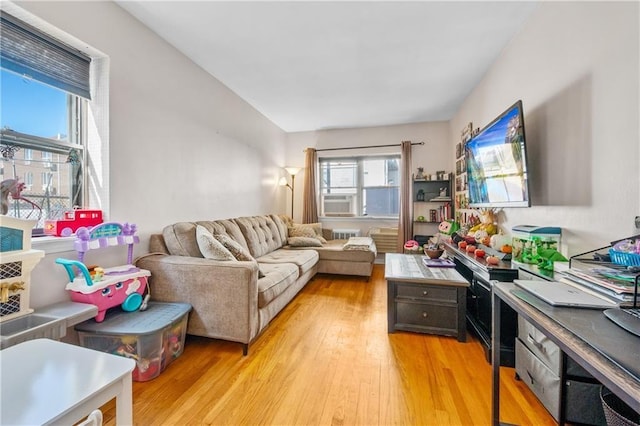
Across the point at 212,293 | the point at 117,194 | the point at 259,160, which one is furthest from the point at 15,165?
the point at 259,160

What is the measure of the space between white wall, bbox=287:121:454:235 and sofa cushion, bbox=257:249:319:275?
5.07ft

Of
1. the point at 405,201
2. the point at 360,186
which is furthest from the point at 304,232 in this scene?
the point at 405,201

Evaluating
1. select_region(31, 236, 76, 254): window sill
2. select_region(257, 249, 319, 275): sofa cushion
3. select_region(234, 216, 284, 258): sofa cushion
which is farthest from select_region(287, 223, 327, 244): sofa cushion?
select_region(31, 236, 76, 254): window sill

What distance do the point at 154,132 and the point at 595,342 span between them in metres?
2.72

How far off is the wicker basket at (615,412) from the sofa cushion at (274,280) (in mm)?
1796

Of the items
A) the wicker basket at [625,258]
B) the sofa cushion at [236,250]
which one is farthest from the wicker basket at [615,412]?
the sofa cushion at [236,250]

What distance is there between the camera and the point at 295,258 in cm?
307

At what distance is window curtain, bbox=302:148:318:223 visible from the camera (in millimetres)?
4828

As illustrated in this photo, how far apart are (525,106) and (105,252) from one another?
132 inches

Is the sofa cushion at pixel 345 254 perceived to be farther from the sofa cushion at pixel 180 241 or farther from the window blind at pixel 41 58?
the window blind at pixel 41 58

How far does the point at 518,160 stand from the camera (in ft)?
6.00

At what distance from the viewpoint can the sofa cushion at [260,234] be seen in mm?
3076

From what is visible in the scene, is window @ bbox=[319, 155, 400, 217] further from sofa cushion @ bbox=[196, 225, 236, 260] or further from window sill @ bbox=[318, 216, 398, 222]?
sofa cushion @ bbox=[196, 225, 236, 260]

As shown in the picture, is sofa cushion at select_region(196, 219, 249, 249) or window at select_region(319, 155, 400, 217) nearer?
sofa cushion at select_region(196, 219, 249, 249)
